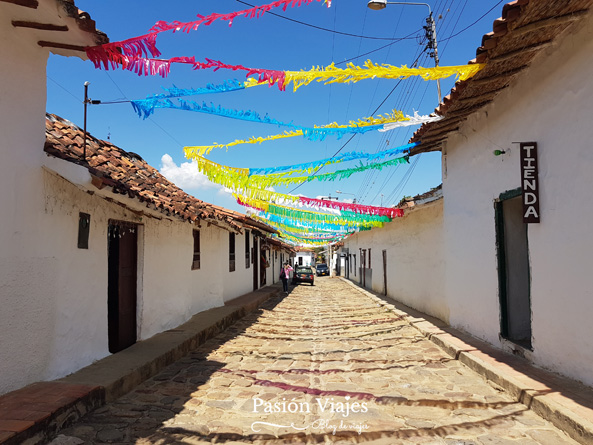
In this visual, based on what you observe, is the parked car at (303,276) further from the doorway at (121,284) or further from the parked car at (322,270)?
the doorway at (121,284)

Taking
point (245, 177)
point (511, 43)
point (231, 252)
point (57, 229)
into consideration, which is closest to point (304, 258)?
point (231, 252)

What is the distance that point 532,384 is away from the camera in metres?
5.02

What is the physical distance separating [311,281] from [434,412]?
25.6 meters

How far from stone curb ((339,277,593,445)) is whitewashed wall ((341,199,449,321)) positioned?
2.76m

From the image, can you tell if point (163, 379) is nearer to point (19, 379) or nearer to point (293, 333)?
point (19, 379)

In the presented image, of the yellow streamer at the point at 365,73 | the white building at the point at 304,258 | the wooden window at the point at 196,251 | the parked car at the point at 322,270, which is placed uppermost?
the yellow streamer at the point at 365,73

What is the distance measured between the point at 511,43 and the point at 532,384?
3.87 meters

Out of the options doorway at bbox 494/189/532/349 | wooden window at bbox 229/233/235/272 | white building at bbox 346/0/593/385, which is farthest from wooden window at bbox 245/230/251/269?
doorway at bbox 494/189/532/349

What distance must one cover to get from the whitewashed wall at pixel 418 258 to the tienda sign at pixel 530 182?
4365mm

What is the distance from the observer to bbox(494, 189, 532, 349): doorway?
7016 millimetres

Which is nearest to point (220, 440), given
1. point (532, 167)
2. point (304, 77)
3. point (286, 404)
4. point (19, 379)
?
point (286, 404)

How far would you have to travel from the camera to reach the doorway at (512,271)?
7.02 meters

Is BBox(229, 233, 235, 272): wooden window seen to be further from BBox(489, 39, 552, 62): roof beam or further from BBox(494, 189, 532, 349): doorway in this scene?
BBox(489, 39, 552, 62): roof beam

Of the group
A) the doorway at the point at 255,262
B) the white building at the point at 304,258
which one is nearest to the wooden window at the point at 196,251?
the doorway at the point at 255,262
